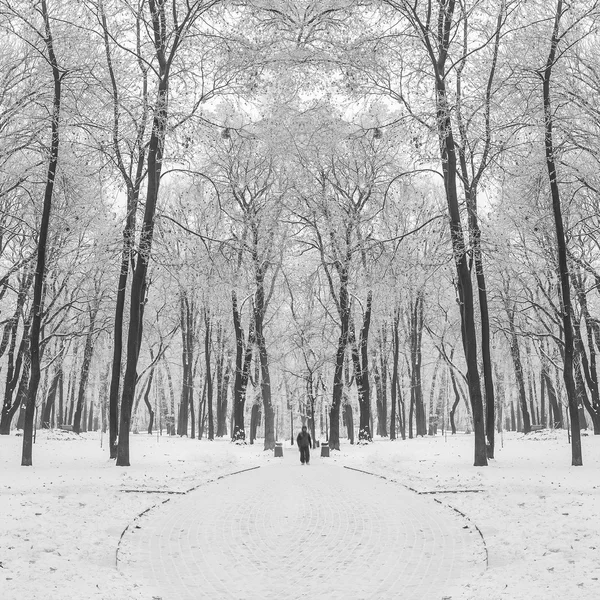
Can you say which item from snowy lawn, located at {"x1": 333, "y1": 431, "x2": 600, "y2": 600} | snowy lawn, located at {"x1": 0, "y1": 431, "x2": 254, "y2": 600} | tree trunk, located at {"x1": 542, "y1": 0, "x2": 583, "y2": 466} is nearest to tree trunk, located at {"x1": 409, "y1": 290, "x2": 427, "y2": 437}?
snowy lawn, located at {"x1": 333, "y1": 431, "x2": 600, "y2": 600}

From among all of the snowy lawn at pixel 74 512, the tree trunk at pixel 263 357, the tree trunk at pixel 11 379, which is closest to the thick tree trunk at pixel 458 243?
the snowy lawn at pixel 74 512

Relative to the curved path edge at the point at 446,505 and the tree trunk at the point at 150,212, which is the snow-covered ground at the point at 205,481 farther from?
the tree trunk at the point at 150,212

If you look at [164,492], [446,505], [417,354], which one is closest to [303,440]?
[164,492]

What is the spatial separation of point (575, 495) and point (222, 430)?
29.4m

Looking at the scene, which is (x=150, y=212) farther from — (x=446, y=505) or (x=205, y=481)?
(x=446, y=505)

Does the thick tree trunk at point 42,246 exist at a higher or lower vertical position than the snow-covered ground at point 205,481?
higher

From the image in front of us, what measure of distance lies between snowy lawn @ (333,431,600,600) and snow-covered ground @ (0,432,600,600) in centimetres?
2

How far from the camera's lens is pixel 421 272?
17578 mm

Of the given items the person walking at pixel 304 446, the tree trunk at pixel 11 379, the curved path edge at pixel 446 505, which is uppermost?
the tree trunk at pixel 11 379

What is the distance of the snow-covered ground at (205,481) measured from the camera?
6504 mm

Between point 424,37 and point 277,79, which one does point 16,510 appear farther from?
point 424,37

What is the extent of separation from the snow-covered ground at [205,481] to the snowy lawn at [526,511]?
2 centimetres

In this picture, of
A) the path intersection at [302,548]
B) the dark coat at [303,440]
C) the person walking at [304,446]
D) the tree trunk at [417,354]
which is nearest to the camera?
the path intersection at [302,548]

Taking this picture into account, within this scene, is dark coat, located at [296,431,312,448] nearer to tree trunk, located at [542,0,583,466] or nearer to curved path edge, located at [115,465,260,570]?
curved path edge, located at [115,465,260,570]
